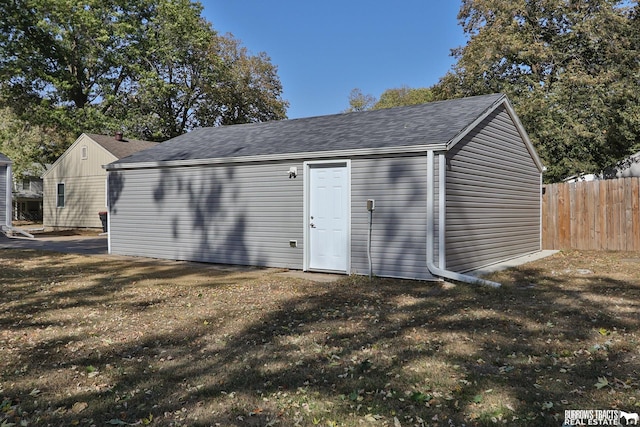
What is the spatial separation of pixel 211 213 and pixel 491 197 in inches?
243

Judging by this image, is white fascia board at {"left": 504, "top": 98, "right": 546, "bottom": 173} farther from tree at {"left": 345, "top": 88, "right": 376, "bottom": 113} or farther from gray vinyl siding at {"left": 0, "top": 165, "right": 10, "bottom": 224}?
tree at {"left": 345, "top": 88, "right": 376, "bottom": 113}

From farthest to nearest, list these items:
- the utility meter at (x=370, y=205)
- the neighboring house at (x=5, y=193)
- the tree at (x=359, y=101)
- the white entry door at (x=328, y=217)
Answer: the tree at (x=359, y=101), the neighboring house at (x=5, y=193), the white entry door at (x=328, y=217), the utility meter at (x=370, y=205)

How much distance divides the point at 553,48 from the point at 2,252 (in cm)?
2192

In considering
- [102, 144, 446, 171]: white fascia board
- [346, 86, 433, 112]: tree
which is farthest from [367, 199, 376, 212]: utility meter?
[346, 86, 433, 112]: tree

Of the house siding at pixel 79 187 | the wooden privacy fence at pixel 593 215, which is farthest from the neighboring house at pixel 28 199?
the wooden privacy fence at pixel 593 215

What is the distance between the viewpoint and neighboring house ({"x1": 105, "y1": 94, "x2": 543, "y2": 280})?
820cm

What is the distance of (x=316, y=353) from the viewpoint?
4.32 m

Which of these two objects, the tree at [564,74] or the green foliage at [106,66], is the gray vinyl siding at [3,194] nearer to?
the green foliage at [106,66]

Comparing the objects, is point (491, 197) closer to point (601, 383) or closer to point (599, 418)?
point (601, 383)

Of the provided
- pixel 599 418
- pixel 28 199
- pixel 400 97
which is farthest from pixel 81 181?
pixel 400 97

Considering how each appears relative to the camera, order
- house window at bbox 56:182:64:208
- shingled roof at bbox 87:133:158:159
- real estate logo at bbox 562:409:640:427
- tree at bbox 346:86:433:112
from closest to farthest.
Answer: real estate logo at bbox 562:409:640:427, shingled roof at bbox 87:133:158:159, house window at bbox 56:182:64:208, tree at bbox 346:86:433:112

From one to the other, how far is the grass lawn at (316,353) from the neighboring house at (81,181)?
16.3m

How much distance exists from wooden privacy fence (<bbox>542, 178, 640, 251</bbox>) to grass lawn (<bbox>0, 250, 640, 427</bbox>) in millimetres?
4619

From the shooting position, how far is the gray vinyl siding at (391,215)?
318 inches
